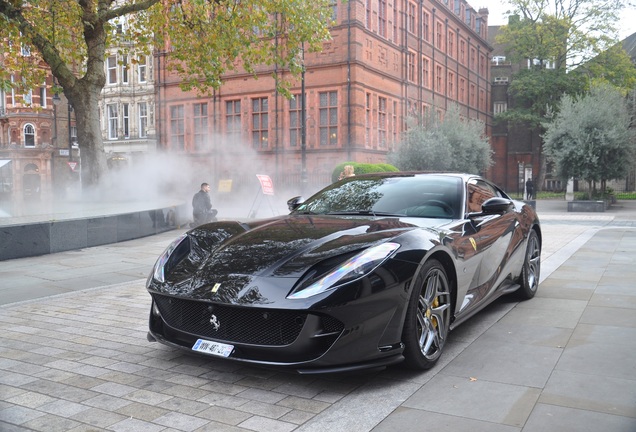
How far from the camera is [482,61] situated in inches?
2186

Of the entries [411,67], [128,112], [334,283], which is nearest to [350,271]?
[334,283]

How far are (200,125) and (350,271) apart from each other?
115ft

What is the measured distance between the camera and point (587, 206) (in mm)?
25953

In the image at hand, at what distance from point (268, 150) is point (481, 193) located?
94.2 ft

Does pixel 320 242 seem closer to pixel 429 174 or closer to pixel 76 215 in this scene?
pixel 429 174

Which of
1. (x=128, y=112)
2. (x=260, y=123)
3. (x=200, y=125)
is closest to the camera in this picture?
(x=260, y=123)

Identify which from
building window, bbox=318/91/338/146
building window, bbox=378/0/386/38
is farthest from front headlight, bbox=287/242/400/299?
building window, bbox=378/0/386/38

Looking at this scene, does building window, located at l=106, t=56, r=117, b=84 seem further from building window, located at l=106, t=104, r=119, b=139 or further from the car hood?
the car hood

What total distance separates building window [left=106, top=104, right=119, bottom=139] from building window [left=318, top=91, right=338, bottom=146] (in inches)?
886

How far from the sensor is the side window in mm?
5204

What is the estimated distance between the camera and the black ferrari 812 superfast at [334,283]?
3.50 meters

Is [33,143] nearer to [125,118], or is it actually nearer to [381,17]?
[125,118]

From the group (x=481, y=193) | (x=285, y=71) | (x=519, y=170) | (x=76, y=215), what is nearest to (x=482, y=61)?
(x=519, y=170)

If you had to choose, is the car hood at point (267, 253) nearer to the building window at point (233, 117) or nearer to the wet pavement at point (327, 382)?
the wet pavement at point (327, 382)
